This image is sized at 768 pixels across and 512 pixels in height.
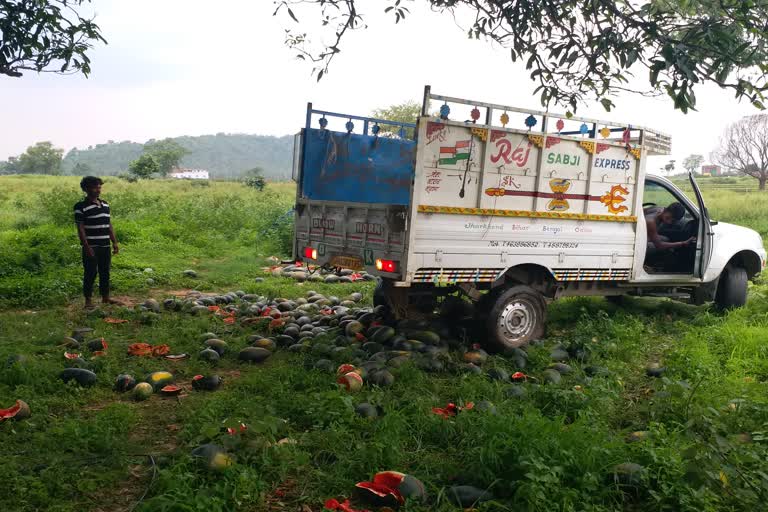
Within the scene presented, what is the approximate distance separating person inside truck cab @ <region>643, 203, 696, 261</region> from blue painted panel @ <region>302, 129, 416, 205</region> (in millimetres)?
3186

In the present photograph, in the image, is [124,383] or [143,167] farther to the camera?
[143,167]

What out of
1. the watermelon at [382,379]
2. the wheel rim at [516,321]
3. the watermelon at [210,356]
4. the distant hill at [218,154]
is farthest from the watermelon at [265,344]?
the distant hill at [218,154]

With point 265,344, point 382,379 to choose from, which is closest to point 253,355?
point 265,344

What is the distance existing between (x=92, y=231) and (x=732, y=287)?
8.48m

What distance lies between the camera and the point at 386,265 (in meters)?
6.24

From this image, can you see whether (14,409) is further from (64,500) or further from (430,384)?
(430,384)

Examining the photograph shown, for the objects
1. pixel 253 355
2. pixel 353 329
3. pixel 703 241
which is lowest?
pixel 253 355

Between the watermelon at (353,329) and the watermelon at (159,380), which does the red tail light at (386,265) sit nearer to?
the watermelon at (353,329)

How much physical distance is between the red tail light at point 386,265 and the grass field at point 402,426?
100cm

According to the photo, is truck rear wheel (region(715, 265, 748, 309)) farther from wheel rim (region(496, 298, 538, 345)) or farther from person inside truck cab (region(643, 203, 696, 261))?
wheel rim (region(496, 298, 538, 345))

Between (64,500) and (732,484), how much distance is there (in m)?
3.58

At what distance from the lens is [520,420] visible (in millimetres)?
4016

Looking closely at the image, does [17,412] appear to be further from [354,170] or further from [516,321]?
[516,321]

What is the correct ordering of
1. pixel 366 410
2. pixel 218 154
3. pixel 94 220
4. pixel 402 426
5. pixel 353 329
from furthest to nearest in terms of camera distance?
pixel 218 154, pixel 94 220, pixel 353 329, pixel 366 410, pixel 402 426
